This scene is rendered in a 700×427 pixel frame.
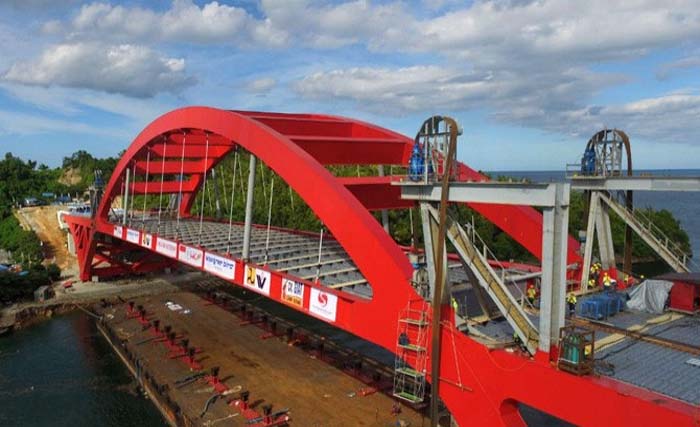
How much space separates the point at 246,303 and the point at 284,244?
953cm

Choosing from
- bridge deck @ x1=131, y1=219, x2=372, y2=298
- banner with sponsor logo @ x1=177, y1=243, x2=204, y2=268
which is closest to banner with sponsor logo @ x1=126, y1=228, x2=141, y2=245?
bridge deck @ x1=131, y1=219, x2=372, y2=298

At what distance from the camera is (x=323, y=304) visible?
16.5 meters

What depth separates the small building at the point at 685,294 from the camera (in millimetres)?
15836

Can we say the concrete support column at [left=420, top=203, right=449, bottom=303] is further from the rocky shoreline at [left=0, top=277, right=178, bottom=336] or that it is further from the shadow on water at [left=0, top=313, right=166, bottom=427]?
the rocky shoreline at [left=0, top=277, right=178, bottom=336]

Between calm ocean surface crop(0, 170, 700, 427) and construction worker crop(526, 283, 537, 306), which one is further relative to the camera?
calm ocean surface crop(0, 170, 700, 427)

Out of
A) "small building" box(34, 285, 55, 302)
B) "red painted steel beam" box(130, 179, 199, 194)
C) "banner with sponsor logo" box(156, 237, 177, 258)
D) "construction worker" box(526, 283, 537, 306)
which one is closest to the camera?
"construction worker" box(526, 283, 537, 306)

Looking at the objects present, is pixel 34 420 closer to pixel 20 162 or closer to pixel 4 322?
pixel 4 322

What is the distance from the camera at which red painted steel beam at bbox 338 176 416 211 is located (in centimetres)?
2227

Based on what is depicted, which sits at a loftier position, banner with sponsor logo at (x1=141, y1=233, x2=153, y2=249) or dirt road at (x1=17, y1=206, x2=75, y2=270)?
banner with sponsor logo at (x1=141, y1=233, x2=153, y2=249)

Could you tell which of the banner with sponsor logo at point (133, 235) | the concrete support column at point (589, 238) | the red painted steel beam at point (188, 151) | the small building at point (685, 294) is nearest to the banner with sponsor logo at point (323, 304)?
the concrete support column at point (589, 238)

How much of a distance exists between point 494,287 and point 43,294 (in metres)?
36.3

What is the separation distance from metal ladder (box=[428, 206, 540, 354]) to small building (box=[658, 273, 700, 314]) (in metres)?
6.11

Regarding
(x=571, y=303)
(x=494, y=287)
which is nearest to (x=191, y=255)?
(x=494, y=287)

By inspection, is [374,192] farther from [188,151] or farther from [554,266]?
[188,151]
